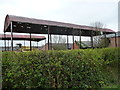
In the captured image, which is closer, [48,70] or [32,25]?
[48,70]

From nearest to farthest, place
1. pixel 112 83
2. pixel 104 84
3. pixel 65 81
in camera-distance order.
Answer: pixel 65 81
pixel 104 84
pixel 112 83

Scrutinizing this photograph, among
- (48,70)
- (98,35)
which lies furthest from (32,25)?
(98,35)

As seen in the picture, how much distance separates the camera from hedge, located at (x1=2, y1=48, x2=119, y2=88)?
265cm

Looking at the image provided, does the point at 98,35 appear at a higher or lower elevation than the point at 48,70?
higher

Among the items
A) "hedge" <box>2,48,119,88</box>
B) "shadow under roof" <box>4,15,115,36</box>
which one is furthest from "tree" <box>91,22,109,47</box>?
"hedge" <box>2,48,119,88</box>

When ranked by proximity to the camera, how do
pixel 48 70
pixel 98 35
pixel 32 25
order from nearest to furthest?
pixel 48 70
pixel 32 25
pixel 98 35

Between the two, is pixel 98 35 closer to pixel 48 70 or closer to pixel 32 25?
pixel 32 25

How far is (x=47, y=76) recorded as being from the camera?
274 centimetres

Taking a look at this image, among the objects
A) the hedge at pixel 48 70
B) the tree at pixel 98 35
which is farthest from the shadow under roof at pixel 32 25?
the hedge at pixel 48 70

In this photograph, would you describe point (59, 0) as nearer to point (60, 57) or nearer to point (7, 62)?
point (60, 57)

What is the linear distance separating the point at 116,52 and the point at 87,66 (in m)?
2.37

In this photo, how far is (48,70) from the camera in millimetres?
2748

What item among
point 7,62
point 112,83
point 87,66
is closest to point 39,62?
point 7,62

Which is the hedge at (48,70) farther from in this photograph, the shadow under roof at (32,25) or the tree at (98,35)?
the tree at (98,35)
